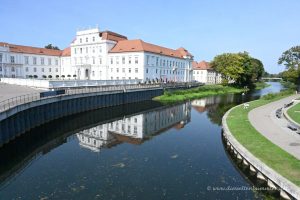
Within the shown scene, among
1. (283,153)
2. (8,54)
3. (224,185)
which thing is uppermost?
(8,54)

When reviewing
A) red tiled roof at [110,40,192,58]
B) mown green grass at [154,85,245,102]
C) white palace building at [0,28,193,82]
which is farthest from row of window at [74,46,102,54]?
mown green grass at [154,85,245,102]

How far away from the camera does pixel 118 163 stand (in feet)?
60.0

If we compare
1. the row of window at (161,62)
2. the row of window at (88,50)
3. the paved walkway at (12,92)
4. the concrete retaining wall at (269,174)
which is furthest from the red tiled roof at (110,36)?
the concrete retaining wall at (269,174)

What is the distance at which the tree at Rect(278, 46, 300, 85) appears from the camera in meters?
77.6

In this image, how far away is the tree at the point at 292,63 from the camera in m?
77.6

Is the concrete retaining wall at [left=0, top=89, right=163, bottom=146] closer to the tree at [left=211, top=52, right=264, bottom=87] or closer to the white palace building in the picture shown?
the white palace building

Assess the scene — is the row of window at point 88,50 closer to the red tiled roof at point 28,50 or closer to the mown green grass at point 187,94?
the red tiled roof at point 28,50

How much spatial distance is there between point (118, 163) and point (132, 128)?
473 inches

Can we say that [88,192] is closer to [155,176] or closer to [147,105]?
[155,176]

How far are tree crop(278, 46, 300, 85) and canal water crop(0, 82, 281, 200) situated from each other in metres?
57.6

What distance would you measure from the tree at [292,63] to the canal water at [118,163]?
189 ft

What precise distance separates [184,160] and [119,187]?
20.6 ft

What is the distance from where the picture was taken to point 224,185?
14.9m

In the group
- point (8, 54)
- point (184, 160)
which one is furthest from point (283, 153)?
point (8, 54)
